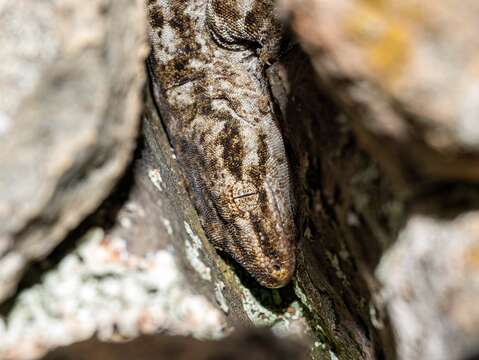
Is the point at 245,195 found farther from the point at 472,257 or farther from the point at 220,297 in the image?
the point at 472,257

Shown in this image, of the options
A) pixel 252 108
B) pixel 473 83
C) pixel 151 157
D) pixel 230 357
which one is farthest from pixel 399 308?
pixel 252 108

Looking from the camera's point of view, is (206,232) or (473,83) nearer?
(473,83)

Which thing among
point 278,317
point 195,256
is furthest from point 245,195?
point 278,317

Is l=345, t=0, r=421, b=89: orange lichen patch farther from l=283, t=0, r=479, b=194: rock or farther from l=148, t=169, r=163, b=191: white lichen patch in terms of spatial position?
l=148, t=169, r=163, b=191: white lichen patch

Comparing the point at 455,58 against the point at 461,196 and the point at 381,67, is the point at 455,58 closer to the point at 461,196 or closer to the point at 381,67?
the point at 381,67


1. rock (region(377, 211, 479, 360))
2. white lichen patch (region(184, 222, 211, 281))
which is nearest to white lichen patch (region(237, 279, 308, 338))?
white lichen patch (region(184, 222, 211, 281))

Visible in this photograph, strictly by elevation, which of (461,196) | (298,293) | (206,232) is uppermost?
(461,196)
